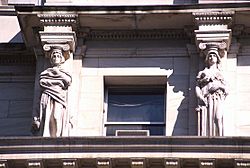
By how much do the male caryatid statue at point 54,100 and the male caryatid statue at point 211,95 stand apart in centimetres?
334

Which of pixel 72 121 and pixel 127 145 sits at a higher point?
pixel 72 121

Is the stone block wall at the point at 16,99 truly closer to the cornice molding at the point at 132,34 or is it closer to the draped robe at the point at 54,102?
the draped robe at the point at 54,102

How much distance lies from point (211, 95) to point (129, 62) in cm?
276

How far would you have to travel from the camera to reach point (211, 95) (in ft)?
93.4

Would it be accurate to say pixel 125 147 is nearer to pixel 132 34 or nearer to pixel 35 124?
pixel 35 124

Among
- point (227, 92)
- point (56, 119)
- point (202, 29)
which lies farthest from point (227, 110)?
point (56, 119)

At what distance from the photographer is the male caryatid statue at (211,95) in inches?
1104

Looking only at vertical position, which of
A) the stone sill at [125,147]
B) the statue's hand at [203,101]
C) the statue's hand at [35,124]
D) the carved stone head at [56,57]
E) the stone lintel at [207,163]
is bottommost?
the stone lintel at [207,163]

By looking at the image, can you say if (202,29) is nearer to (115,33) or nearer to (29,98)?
(115,33)

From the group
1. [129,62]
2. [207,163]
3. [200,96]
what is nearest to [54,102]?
[129,62]

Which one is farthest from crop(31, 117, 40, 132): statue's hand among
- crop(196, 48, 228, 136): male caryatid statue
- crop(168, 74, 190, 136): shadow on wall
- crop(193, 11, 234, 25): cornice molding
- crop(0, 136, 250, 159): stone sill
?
crop(193, 11, 234, 25): cornice molding

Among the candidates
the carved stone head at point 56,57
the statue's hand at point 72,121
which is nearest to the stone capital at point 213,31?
the carved stone head at point 56,57

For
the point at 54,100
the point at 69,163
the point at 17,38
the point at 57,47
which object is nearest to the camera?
the point at 69,163

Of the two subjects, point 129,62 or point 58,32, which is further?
point 129,62
